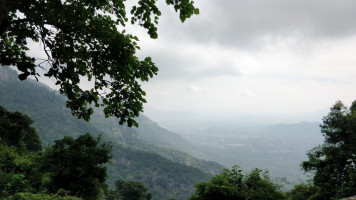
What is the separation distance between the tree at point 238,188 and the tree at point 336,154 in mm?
7919

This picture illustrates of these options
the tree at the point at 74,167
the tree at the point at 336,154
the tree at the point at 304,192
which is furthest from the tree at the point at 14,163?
the tree at the point at 304,192

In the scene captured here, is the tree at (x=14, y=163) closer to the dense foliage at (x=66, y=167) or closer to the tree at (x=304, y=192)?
the dense foliage at (x=66, y=167)

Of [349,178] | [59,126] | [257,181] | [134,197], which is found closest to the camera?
[257,181]

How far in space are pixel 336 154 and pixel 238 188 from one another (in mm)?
11978

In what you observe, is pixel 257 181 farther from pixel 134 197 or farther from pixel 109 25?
pixel 134 197

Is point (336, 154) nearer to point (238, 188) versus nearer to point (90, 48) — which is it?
point (238, 188)

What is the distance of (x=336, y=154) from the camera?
722 inches

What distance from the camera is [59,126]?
198 metres

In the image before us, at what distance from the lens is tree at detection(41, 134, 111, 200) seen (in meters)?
18.3

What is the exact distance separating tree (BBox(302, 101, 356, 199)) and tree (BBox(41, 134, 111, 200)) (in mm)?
21925

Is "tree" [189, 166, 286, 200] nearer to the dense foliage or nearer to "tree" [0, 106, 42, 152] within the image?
the dense foliage

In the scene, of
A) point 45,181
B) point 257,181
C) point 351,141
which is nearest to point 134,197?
point 45,181

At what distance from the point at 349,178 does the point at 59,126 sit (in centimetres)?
22909

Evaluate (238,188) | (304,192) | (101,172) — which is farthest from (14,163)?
(304,192)
